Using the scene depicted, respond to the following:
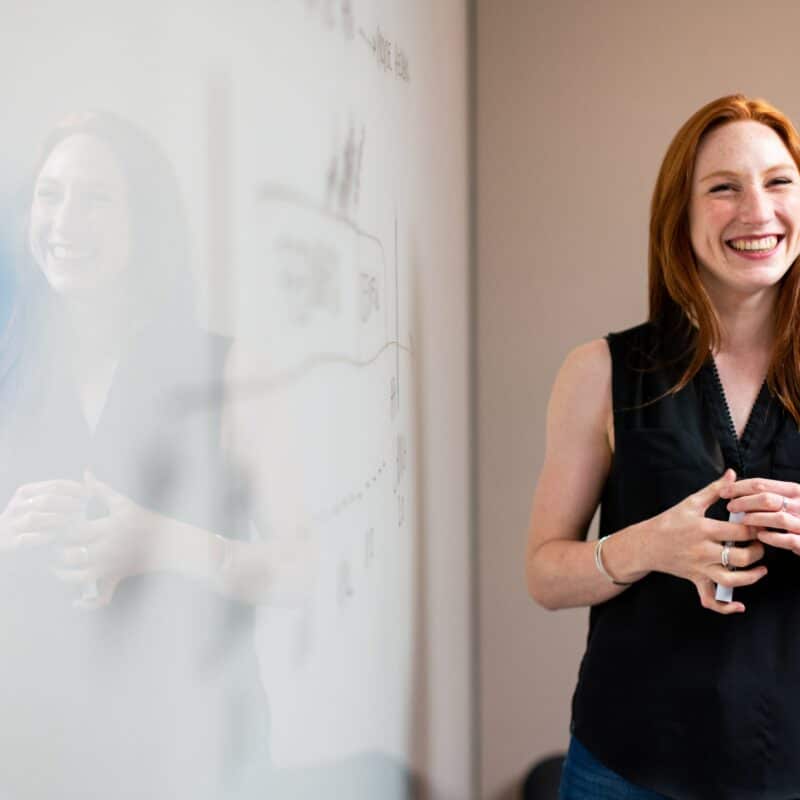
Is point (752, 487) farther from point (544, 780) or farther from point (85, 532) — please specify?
point (544, 780)

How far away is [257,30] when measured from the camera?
75 cm

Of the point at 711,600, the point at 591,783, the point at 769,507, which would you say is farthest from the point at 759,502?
the point at 591,783

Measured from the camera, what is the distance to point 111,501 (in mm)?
532

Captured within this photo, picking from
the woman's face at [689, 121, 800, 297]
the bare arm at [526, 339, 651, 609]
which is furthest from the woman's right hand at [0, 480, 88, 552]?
the woman's face at [689, 121, 800, 297]

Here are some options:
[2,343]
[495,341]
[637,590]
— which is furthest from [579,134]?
[2,343]

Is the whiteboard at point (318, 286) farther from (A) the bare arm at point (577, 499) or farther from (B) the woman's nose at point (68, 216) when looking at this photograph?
(A) the bare arm at point (577, 499)

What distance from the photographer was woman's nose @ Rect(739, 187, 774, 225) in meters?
1.51

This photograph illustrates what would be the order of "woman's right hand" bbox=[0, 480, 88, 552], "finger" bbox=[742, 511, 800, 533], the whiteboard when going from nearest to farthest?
"woman's right hand" bbox=[0, 480, 88, 552] < the whiteboard < "finger" bbox=[742, 511, 800, 533]

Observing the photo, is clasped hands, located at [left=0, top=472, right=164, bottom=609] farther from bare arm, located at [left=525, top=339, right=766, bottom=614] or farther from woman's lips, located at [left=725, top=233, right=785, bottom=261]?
woman's lips, located at [left=725, top=233, right=785, bottom=261]

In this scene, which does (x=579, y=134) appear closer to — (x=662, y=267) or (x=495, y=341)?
(x=495, y=341)

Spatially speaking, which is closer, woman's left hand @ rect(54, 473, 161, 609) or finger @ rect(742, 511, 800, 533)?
woman's left hand @ rect(54, 473, 161, 609)

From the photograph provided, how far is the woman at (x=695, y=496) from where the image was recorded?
1403 millimetres

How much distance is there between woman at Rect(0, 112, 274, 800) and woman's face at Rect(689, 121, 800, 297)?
106 cm

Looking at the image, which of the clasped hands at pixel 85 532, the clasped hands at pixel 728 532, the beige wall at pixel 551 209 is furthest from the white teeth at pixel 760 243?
the clasped hands at pixel 85 532
